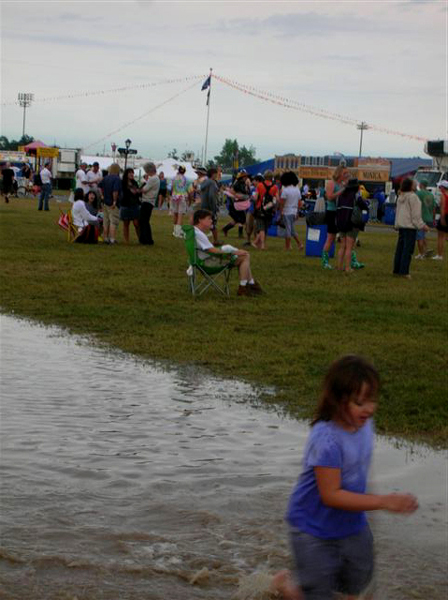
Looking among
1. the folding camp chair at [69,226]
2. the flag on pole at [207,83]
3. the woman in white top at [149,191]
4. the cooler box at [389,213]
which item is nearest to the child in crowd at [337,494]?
the woman in white top at [149,191]

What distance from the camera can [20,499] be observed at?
19.3ft

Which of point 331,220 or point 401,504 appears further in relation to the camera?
point 331,220

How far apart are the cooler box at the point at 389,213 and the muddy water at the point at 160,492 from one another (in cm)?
3755

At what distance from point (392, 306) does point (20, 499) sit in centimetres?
925

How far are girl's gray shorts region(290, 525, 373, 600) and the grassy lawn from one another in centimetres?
376

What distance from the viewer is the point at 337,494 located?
3.55m

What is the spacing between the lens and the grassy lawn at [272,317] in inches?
357

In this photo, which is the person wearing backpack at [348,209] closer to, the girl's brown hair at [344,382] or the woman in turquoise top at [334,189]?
the woman in turquoise top at [334,189]

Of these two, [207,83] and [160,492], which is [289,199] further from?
[207,83]

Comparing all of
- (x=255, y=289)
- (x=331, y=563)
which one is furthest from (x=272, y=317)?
(x=331, y=563)

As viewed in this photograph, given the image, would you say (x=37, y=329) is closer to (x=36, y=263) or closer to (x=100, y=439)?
(x=100, y=439)

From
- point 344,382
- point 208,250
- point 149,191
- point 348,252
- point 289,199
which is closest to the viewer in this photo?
point 344,382

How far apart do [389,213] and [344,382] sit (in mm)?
43220

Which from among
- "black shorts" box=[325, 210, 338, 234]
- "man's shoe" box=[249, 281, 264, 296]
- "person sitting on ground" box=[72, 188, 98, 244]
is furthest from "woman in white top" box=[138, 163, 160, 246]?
"man's shoe" box=[249, 281, 264, 296]
